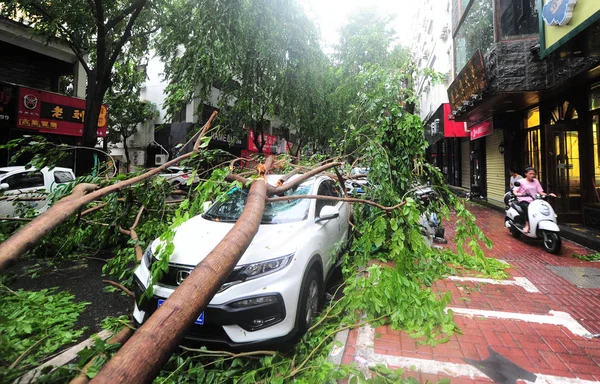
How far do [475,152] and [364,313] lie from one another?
14403mm

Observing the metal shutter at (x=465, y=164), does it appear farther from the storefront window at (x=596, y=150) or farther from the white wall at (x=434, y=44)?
the storefront window at (x=596, y=150)

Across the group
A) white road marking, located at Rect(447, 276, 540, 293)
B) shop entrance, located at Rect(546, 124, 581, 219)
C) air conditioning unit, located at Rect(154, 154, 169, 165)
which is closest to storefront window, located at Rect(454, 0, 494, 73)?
shop entrance, located at Rect(546, 124, 581, 219)

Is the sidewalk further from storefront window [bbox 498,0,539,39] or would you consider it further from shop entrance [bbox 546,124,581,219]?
storefront window [bbox 498,0,539,39]

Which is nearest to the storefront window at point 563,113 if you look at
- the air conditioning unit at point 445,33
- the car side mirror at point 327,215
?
the car side mirror at point 327,215

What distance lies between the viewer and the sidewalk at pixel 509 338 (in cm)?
235

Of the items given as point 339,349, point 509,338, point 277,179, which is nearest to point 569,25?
point 509,338

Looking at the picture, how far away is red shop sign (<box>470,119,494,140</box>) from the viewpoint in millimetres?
10844

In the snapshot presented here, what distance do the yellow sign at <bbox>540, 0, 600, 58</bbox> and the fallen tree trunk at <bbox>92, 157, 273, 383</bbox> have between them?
594 centimetres

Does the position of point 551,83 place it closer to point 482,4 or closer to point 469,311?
point 482,4

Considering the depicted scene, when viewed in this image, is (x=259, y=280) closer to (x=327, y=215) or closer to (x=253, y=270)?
(x=253, y=270)

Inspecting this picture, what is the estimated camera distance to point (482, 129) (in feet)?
37.8

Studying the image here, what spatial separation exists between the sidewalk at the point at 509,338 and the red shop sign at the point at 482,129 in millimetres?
7792

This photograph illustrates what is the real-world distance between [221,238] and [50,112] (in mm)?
14011

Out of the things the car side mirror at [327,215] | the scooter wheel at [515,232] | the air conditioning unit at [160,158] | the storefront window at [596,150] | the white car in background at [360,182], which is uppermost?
the air conditioning unit at [160,158]
